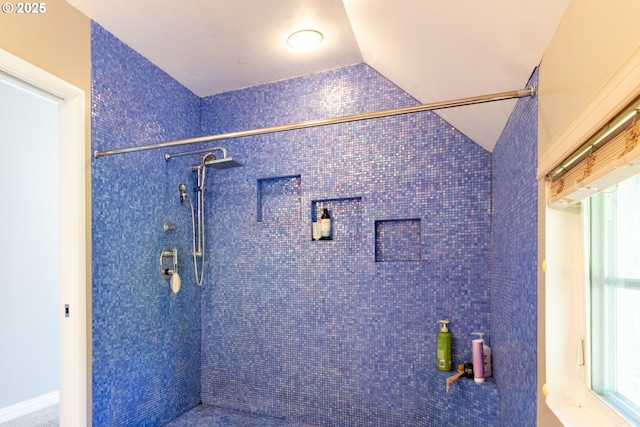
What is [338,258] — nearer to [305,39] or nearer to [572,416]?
[305,39]

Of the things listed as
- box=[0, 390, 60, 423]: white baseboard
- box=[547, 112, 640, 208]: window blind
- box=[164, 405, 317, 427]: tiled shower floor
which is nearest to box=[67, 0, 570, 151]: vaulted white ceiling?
box=[547, 112, 640, 208]: window blind

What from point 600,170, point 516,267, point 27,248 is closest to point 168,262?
point 27,248

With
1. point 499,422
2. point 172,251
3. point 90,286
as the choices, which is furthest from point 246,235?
point 499,422

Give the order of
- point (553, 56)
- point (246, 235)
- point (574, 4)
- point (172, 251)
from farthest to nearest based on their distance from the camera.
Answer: point (246, 235) → point (172, 251) → point (553, 56) → point (574, 4)

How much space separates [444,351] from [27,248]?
10.4 ft

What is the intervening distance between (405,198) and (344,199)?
414mm

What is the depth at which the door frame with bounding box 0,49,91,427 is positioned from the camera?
1777 mm

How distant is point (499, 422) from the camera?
1801 mm

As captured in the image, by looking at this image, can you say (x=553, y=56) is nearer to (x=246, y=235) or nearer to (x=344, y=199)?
(x=344, y=199)

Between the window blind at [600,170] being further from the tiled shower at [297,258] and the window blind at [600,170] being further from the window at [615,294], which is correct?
the tiled shower at [297,258]

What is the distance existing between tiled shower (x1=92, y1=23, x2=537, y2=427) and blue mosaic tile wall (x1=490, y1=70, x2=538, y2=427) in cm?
3

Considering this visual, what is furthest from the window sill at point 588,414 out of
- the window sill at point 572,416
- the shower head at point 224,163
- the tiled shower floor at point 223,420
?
the shower head at point 224,163

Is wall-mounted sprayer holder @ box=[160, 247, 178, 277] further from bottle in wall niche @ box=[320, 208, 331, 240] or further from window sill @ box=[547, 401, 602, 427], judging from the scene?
window sill @ box=[547, 401, 602, 427]

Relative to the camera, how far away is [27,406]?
8.80 feet
